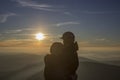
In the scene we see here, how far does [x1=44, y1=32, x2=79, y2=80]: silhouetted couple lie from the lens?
27.0ft

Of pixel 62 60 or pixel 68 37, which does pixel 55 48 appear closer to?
pixel 62 60

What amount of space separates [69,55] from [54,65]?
1.72ft

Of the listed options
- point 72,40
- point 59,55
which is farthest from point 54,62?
point 72,40

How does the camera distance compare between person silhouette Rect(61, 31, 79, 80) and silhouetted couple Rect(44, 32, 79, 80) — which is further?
person silhouette Rect(61, 31, 79, 80)

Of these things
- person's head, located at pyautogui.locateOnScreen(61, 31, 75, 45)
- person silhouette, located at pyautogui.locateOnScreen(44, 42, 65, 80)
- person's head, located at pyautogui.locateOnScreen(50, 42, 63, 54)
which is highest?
person's head, located at pyautogui.locateOnScreen(61, 31, 75, 45)

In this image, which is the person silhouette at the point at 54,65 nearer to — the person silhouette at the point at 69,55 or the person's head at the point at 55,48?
the person's head at the point at 55,48

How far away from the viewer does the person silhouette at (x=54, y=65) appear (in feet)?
27.0

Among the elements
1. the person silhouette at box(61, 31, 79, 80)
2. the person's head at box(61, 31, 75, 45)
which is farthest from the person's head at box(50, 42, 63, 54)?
the person's head at box(61, 31, 75, 45)

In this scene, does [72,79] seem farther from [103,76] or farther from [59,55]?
[103,76]

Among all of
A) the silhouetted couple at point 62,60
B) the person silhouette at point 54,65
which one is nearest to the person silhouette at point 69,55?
the silhouetted couple at point 62,60

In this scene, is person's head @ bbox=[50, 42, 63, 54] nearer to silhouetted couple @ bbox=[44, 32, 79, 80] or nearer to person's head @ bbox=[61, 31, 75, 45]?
silhouetted couple @ bbox=[44, 32, 79, 80]

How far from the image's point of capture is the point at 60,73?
8.29m

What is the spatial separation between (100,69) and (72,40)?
1296 centimetres

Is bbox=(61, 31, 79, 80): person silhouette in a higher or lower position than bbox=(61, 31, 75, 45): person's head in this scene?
lower
